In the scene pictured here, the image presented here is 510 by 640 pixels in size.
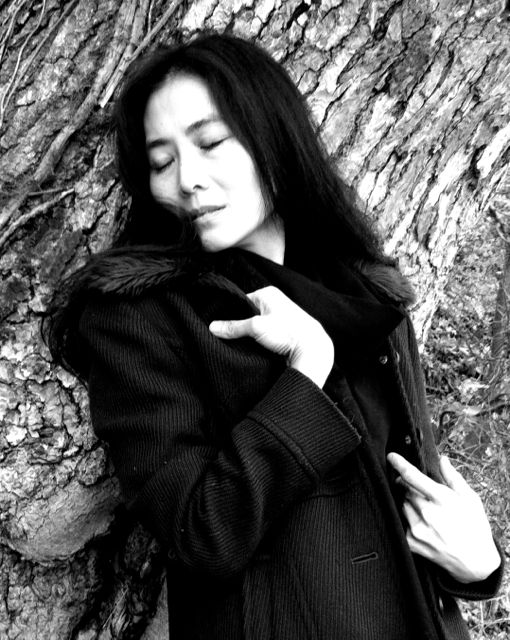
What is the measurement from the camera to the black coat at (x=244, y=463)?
150 cm

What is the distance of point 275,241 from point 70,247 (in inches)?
22.2

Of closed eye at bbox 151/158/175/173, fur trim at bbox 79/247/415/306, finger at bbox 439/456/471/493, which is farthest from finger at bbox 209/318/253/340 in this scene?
finger at bbox 439/456/471/493

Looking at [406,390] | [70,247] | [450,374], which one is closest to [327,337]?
[406,390]

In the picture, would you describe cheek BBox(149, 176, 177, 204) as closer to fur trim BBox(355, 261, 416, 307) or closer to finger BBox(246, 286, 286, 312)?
finger BBox(246, 286, 286, 312)

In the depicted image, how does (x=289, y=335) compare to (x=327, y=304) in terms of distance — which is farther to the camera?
(x=327, y=304)


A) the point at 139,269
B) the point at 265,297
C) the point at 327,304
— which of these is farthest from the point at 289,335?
the point at 139,269

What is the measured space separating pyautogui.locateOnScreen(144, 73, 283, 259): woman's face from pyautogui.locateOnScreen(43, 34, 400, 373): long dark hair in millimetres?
31

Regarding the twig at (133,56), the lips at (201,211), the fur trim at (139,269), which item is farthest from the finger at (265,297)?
the twig at (133,56)

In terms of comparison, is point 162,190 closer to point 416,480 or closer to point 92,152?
point 92,152

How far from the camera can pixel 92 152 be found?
6.42ft

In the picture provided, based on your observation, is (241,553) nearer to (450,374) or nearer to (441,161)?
(441,161)

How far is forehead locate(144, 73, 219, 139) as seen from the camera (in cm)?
173

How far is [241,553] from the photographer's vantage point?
1.50 meters

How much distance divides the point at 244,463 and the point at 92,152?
3.23 ft
